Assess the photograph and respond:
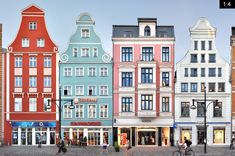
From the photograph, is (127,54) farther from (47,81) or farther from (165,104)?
(47,81)

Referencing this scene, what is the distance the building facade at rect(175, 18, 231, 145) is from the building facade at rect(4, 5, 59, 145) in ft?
49.6

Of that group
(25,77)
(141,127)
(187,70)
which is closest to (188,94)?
(187,70)

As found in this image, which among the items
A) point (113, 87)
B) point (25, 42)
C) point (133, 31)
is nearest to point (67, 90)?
point (113, 87)

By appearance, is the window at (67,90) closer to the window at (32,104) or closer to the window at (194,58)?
the window at (32,104)

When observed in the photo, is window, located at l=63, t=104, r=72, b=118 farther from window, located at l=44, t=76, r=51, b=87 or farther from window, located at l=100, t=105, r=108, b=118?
window, located at l=100, t=105, r=108, b=118

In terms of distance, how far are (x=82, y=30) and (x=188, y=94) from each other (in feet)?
48.6

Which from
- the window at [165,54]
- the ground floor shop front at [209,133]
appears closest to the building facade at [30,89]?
the window at [165,54]

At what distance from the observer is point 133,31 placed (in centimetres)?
6062

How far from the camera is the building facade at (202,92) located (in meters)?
60.0

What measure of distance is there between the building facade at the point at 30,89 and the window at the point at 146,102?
10.4 meters

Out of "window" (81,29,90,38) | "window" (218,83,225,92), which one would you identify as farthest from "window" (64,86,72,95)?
"window" (218,83,225,92)

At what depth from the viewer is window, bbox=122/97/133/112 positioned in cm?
6012

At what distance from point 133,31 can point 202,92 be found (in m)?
11.1

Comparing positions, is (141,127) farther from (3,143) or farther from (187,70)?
(3,143)
